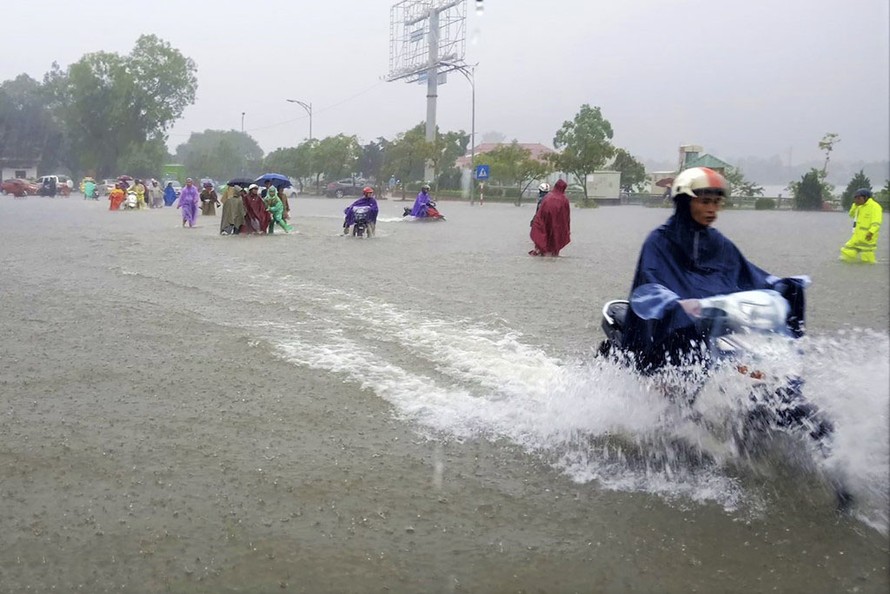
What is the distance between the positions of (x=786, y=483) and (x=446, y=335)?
406 cm

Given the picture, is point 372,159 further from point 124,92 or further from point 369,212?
point 369,212

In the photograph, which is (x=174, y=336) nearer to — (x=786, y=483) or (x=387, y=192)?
(x=786, y=483)

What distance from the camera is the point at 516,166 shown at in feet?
194

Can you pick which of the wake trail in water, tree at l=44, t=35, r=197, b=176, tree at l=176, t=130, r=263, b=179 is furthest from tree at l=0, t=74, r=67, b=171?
the wake trail in water

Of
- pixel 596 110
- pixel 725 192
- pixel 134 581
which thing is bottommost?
pixel 134 581

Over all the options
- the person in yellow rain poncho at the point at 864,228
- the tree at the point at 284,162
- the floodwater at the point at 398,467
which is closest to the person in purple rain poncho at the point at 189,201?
the floodwater at the point at 398,467

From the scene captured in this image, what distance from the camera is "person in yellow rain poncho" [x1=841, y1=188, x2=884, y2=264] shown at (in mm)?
14766

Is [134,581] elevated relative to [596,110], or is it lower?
lower

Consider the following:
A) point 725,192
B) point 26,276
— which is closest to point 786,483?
point 725,192

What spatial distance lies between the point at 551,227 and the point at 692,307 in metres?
12.2

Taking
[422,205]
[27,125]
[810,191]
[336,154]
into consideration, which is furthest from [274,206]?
[27,125]

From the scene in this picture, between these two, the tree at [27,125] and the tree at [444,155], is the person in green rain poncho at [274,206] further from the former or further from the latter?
the tree at [27,125]

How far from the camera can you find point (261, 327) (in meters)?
7.95

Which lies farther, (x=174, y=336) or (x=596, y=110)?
(x=596, y=110)
